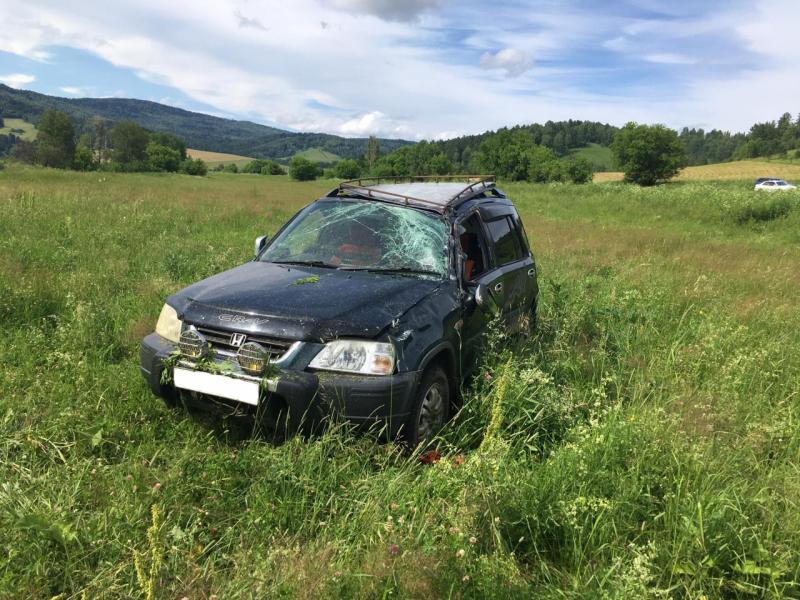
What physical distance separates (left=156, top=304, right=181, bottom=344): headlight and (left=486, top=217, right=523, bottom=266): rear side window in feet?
8.99

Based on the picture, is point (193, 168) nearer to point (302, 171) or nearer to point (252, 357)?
point (302, 171)

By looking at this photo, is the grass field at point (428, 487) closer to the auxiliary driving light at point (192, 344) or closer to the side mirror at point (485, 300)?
the side mirror at point (485, 300)

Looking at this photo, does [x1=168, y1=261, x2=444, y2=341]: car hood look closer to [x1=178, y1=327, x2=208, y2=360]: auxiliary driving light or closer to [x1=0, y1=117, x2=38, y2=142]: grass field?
[x1=178, y1=327, x2=208, y2=360]: auxiliary driving light

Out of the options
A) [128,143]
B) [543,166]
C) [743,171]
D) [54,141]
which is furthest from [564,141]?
[54,141]

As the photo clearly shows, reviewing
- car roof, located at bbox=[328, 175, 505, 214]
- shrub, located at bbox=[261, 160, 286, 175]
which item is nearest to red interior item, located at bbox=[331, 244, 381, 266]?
car roof, located at bbox=[328, 175, 505, 214]

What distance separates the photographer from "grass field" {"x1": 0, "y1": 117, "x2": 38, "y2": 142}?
465ft

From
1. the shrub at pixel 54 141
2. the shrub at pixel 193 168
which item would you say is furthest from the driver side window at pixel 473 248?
the shrub at pixel 193 168

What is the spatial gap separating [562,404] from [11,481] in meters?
3.25

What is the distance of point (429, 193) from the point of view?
4.57 metres

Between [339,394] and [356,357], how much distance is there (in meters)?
0.23

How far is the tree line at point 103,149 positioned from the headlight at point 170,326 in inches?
3470

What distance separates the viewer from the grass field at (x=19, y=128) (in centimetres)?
14175

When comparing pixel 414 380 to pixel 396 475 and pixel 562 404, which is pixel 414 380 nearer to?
pixel 396 475

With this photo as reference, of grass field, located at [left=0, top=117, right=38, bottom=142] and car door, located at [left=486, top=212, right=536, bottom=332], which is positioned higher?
grass field, located at [left=0, top=117, right=38, bottom=142]
